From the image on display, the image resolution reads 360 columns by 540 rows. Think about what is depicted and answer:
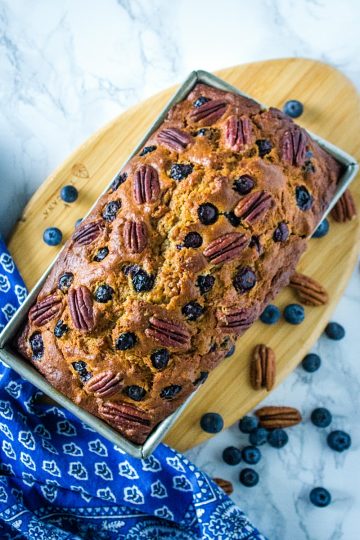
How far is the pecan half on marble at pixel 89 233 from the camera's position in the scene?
258cm

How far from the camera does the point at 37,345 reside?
2.63 meters

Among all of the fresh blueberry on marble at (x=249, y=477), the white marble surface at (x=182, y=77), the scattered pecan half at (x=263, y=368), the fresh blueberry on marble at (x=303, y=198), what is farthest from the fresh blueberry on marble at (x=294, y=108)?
the fresh blueberry on marble at (x=249, y=477)

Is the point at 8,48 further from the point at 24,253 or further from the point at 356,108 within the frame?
the point at 356,108

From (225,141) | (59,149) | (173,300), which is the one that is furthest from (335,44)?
(173,300)

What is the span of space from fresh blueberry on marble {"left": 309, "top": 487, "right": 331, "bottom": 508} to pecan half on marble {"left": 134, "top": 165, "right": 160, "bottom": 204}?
165cm

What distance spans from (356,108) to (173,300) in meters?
1.35

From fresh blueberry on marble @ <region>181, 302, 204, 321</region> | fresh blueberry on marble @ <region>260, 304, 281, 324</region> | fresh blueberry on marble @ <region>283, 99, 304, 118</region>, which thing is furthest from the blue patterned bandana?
fresh blueberry on marble @ <region>283, 99, 304, 118</region>

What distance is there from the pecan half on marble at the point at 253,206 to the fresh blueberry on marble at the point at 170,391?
0.67 metres

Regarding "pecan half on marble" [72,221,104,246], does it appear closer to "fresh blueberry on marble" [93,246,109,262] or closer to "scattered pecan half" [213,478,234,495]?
"fresh blueberry on marble" [93,246,109,262]

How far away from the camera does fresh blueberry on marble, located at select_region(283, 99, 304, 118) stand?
3.07 metres

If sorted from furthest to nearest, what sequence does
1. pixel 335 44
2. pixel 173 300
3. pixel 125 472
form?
pixel 335 44 < pixel 125 472 < pixel 173 300

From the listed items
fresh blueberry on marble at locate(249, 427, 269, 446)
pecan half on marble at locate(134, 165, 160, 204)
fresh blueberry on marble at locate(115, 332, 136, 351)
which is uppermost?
pecan half on marble at locate(134, 165, 160, 204)

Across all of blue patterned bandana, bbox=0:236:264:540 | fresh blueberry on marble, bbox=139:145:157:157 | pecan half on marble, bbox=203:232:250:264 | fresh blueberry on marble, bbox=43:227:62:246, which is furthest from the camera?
fresh blueberry on marble, bbox=43:227:62:246

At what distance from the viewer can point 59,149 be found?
3.34 m
